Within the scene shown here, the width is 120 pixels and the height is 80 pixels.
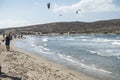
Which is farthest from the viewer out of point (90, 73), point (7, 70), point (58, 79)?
point (90, 73)

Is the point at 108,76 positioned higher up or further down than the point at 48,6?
further down

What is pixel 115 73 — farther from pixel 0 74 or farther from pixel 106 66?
pixel 0 74

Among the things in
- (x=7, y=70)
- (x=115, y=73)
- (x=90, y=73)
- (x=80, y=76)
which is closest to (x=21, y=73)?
(x=7, y=70)

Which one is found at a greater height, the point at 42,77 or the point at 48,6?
the point at 48,6

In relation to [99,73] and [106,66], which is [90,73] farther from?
[106,66]

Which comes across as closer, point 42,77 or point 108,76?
point 42,77

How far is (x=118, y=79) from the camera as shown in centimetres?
1543

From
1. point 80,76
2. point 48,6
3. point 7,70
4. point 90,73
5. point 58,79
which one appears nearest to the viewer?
point 58,79

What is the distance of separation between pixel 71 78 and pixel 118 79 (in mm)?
2769

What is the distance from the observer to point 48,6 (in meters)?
20.1

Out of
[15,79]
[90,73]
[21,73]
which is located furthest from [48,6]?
[15,79]

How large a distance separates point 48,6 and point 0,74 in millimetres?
8166

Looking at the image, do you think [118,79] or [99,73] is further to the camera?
[99,73]

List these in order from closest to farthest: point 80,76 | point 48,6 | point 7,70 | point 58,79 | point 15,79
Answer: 1. point 15,79
2. point 58,79
3. point 7,70
4. point 80,76
5. point 48,6
